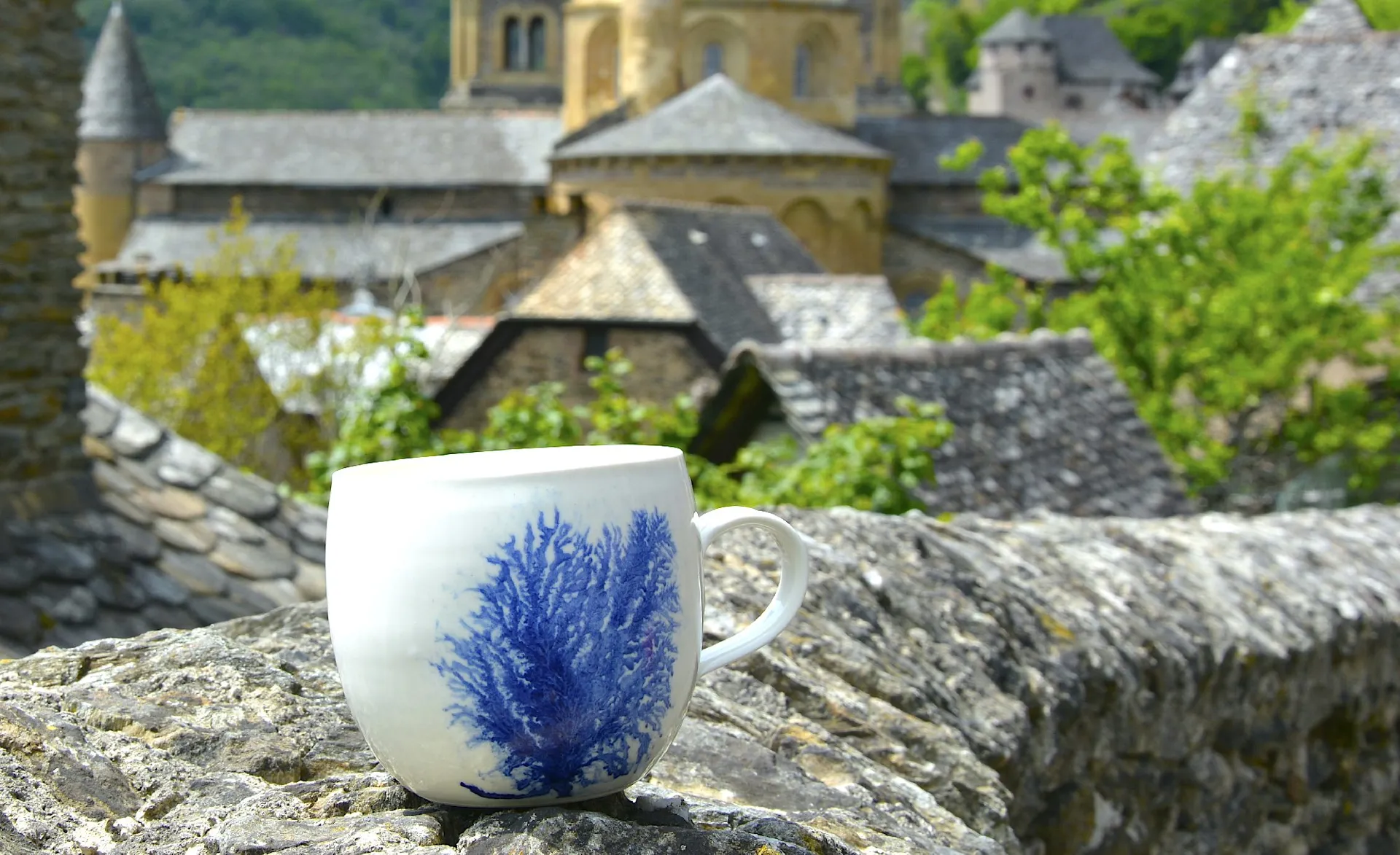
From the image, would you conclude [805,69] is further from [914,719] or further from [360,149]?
[914,719]

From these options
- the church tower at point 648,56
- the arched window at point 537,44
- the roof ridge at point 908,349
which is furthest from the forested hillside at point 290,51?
the roof ridge at point 908,349

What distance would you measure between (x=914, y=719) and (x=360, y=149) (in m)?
46.2

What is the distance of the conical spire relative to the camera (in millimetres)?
46438

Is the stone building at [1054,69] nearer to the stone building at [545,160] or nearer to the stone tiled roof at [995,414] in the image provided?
the stone building at [545,160]

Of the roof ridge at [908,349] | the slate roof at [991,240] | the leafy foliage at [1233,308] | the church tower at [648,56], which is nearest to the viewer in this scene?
the roof ridge at [908,349]

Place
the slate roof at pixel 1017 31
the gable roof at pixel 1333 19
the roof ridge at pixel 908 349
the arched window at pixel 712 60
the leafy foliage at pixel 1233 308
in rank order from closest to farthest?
the roof ridge at pixel 908 349 → the leafy foliage at pixel 1233 308 → the gable roof at pixel 1333 19 → the arched window at pixel 712 60 → the slate roof at pixel 1017 31

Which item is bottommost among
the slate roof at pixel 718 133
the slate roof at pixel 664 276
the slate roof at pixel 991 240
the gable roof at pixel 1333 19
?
the slate roof at pixel 991 240

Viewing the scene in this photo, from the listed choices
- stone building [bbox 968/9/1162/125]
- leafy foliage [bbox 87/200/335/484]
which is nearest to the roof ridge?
leafy foliage [bbox 87/200/335/484]

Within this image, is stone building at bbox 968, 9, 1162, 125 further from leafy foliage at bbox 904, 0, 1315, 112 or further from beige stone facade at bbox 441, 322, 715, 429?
beige stone facade at bbox 441, 322, 715, 429

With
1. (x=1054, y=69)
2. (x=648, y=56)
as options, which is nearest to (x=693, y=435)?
(x=648, y=56)

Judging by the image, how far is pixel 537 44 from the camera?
65000mm

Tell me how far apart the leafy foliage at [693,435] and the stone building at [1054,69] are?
7117cm

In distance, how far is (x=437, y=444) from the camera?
9000 mm

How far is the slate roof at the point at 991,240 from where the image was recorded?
39188 mm
